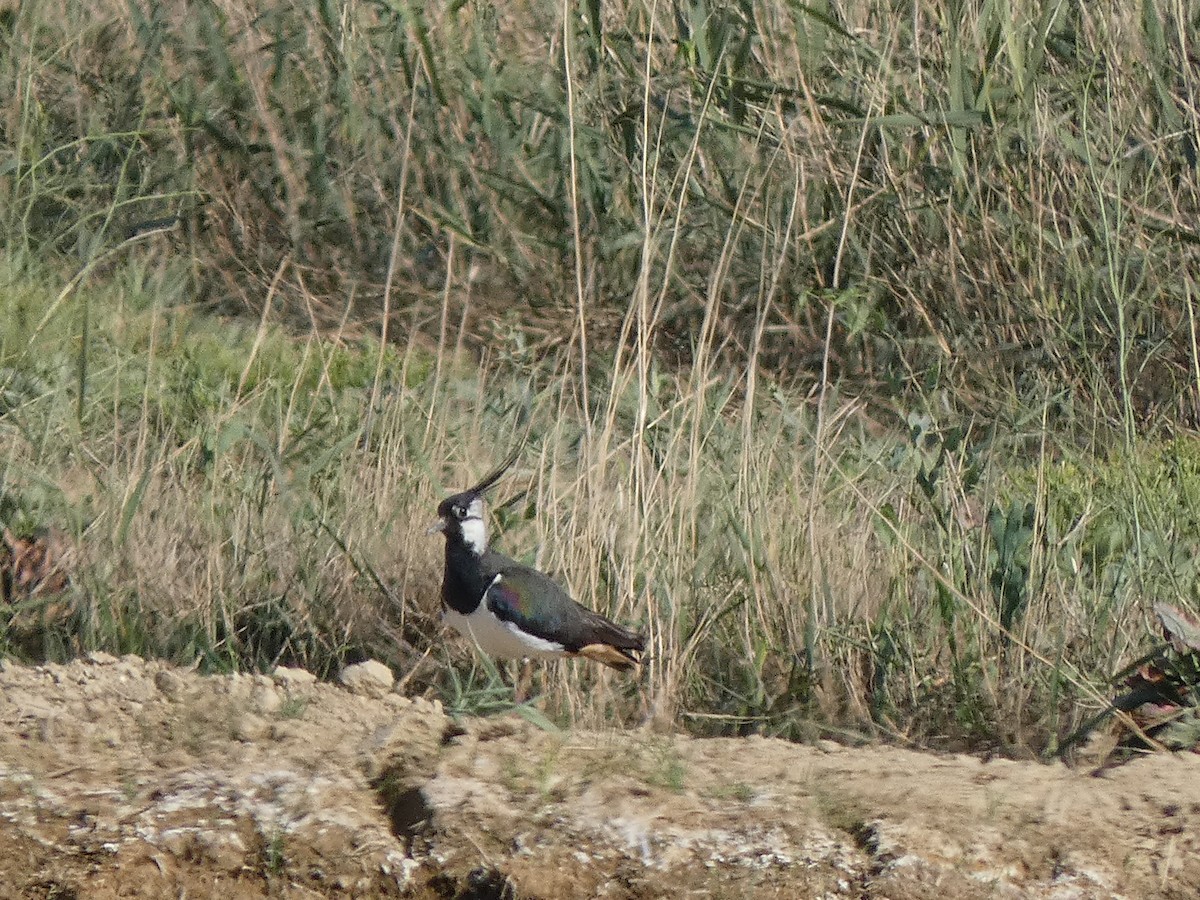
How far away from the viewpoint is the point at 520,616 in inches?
129

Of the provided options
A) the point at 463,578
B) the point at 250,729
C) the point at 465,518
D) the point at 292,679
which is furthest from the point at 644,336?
the point at 250,729

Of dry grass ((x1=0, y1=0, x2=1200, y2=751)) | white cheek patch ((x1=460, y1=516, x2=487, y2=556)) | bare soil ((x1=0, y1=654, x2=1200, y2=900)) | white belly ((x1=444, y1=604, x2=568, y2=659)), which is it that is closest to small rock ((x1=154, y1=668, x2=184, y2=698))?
bare soil ((x1=0, y1=654, x2=1200, y2=900))

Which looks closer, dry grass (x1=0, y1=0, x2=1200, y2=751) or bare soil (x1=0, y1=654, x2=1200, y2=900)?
bare soil (x1=0, y1=654, x2=1200, y2=900)

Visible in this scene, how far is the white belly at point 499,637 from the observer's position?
10.7 feet

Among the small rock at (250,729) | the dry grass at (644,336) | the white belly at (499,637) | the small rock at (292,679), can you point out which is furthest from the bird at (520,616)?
the small rock at (250,729)

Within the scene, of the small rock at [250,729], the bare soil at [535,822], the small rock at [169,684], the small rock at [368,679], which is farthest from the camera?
the small rock at [368,679]

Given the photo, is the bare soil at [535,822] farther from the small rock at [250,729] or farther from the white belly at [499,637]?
the white belly at [499,637]

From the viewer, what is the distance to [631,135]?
610 cm

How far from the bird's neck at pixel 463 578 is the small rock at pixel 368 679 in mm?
181

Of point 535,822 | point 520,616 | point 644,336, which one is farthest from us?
point 644,336

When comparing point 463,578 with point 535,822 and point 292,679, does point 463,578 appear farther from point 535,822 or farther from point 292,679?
point 535,822

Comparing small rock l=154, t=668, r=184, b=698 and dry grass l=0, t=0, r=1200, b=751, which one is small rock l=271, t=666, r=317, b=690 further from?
dry grass l=0, t=0, r=1200, b=751

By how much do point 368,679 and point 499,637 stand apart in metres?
0.25

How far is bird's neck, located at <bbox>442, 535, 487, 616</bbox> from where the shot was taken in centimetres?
335
